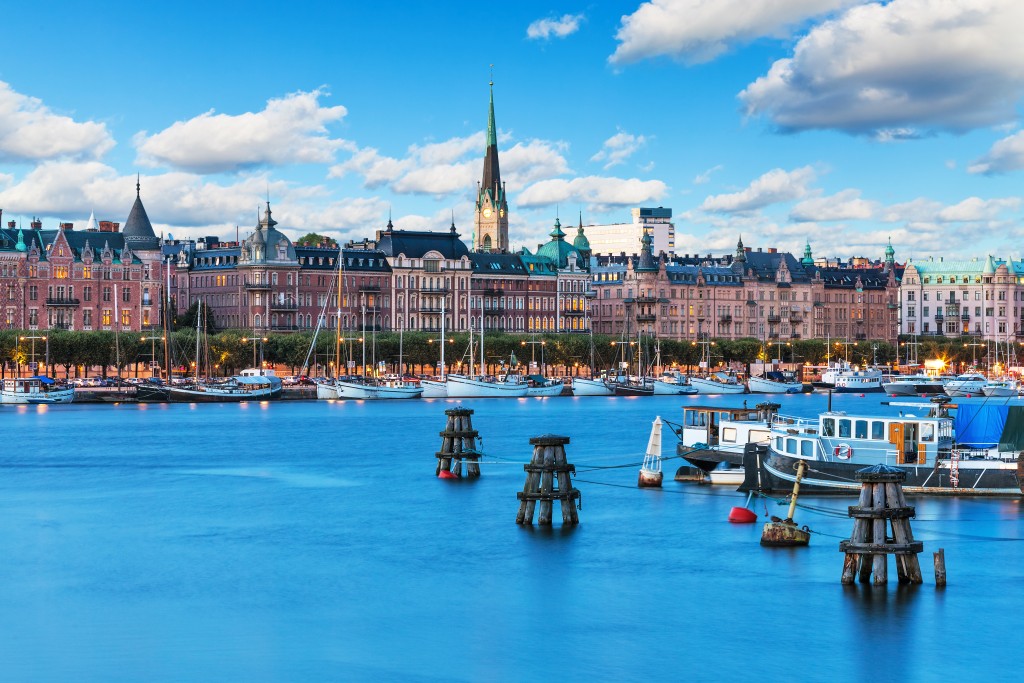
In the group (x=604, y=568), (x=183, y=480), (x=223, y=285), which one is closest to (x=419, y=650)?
(x=604, y=568)

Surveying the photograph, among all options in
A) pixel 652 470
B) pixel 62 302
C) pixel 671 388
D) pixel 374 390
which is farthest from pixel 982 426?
pixel 62 302

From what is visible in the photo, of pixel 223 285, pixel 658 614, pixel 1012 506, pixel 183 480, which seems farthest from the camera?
pixel 223 285

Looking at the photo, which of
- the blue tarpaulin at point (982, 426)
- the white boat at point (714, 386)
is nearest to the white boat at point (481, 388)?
the white boat at point (714, 386)

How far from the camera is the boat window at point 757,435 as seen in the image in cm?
5428

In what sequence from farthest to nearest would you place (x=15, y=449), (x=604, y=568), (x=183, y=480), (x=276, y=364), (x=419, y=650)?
(x=276, y=364) → (x=15, y=449) → (x=183, y=480) → (x=604, y=568) → (x=419, y=650)

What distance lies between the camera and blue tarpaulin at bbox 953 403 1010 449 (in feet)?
172

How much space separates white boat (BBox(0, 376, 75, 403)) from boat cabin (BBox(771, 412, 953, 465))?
79.9 m

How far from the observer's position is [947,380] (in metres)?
155

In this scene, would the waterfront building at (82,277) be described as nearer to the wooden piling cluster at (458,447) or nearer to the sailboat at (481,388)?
the sailboat at (481,388)

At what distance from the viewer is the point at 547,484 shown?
45.2m

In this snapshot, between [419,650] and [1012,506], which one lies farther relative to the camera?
[1012,506]

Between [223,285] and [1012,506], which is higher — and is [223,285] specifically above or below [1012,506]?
above

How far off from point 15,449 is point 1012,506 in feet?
156

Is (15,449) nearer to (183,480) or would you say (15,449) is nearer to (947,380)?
(183,480)
